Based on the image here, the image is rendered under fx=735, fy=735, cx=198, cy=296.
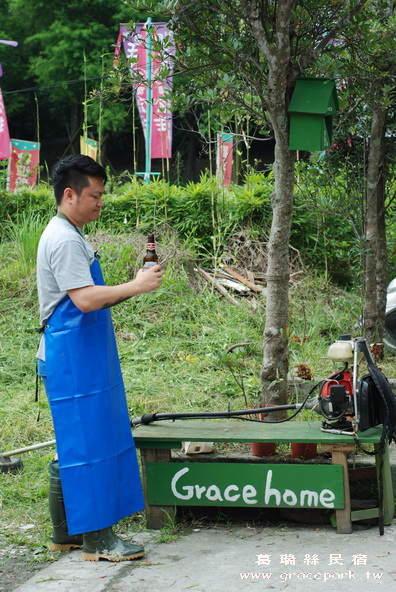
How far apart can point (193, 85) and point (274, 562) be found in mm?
3503

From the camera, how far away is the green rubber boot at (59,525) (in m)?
3.76

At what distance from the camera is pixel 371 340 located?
6918 mm

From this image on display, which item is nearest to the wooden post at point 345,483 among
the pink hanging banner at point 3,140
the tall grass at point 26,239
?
the tall grass at point 26,239

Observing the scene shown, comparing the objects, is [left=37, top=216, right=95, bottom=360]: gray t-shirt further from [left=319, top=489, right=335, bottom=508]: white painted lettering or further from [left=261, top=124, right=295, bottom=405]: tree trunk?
[left=319, top=489, right=335, bottom=508]: white painted lettering

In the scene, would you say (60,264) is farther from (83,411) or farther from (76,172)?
(83,411)

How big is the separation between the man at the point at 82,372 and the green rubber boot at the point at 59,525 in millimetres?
189

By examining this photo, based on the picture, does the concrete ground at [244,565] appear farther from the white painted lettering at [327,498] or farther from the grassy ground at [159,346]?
the grassy ground at [159,346]

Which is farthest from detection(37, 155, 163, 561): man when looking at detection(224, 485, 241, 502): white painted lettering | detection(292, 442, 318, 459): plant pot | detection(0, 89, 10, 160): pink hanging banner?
detection(0, 89, 10, 160): pink hanging banner

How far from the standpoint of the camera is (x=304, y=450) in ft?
14.0

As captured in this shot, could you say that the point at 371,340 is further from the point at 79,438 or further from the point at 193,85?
the point at 79,438

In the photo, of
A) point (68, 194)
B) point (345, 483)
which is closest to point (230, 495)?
point (345, 483)

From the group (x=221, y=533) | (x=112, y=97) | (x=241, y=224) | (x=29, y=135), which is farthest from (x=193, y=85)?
(x=29, y=135)

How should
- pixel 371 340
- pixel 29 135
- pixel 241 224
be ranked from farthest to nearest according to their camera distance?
pixel 29 135, pixel 241 224, pixel 371 340

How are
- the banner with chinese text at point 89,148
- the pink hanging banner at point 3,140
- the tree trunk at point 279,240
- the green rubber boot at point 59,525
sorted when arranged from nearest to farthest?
the green rubber boot at point 59,525
the tree trunk at point 279,240
the banner with chinese text at point 89,148
the pink hanging banner at point 3,140
